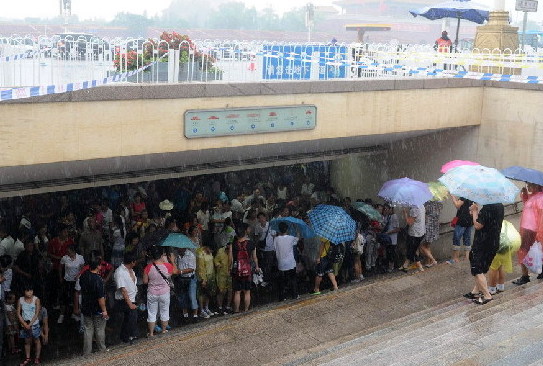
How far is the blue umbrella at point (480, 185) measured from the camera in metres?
8.83

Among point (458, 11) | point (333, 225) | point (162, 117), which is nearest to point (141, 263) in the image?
point (162, 117)

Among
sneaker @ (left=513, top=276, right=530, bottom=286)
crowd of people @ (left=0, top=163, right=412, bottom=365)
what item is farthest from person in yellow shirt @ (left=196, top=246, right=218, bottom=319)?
sneaker @ (left=513, top=276, right=530, bottom=286)

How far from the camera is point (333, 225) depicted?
1082cm

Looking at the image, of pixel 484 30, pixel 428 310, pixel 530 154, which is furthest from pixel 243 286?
pixel 484 30

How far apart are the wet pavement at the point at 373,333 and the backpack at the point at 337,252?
2.46ft

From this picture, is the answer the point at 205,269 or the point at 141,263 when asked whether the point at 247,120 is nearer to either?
the point at 205,269

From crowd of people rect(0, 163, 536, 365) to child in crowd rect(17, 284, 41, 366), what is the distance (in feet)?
0.04

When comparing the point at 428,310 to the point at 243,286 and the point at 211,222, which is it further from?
the point at 211,222

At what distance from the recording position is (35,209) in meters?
13.0

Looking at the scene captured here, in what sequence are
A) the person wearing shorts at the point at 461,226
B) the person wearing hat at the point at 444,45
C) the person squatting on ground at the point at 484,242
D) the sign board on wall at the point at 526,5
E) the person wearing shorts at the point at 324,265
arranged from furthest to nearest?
the sign board on wall at the point at 526,5 < the person wearing hat at the point at 444,45 < the person wearing shorts at the point at 461,226 < the person wearing shorts at the point at 324,265 < the person squatting on ground at the point at 484,242

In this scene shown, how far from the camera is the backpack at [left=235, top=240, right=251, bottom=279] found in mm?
10219

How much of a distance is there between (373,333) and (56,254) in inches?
201

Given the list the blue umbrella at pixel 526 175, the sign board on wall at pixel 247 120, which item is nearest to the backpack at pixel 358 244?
the sign board on wall at pixel 247 120

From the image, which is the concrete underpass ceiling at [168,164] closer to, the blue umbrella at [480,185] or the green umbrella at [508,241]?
the blue umbrella at [480,185]
